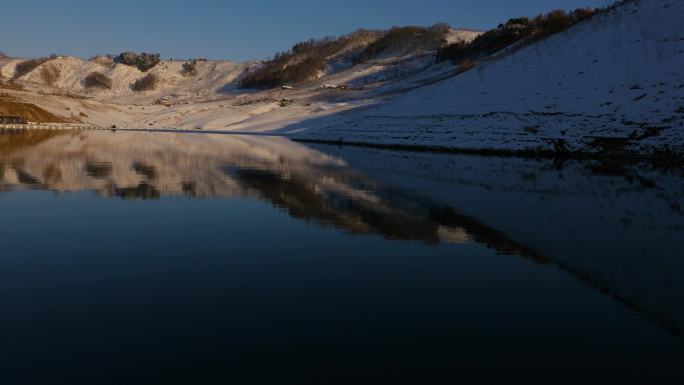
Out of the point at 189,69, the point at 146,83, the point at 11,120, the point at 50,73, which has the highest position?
the point at 189,69

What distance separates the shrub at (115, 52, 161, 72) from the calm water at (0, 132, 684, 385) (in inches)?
7115

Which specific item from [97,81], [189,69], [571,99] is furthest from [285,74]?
[571,99]

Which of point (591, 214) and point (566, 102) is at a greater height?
point (566, 102)

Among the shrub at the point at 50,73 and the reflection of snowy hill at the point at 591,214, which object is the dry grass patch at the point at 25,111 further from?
the reflection of snowy hill at the point at 591,214

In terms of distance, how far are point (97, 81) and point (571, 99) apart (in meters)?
167

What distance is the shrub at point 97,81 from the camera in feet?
544

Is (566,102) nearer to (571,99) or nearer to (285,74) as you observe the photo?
(571,99)

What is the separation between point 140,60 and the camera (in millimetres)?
179250

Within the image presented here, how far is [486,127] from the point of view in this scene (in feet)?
132

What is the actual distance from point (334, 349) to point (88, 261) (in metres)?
5.04

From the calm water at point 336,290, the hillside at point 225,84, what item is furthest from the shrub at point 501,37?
the calm water at point 336,290

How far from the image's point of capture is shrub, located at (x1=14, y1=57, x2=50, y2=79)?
175 m

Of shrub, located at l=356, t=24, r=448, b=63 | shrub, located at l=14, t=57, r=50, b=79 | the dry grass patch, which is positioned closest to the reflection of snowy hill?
the dry grass patch

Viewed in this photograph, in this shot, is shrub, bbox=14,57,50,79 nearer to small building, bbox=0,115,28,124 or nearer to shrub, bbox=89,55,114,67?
shrub, bbox=89,55,114,67
